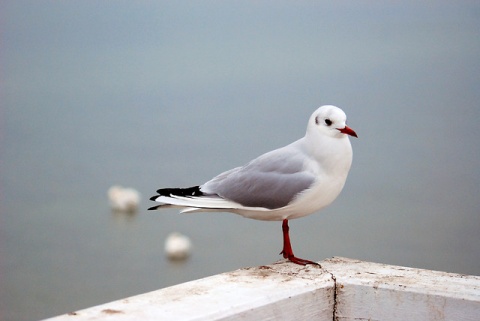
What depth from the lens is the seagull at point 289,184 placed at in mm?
2309

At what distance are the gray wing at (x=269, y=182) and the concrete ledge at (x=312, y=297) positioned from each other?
0.24 meters

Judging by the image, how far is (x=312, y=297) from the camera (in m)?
1.97

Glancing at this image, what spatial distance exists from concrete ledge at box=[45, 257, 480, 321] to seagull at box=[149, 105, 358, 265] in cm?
21

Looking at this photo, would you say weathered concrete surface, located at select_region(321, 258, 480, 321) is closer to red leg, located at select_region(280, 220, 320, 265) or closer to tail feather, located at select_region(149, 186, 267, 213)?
red leg, located at select_region(280, 220, 320, 265)

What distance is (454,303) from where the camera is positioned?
194cm

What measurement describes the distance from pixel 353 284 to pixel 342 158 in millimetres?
455

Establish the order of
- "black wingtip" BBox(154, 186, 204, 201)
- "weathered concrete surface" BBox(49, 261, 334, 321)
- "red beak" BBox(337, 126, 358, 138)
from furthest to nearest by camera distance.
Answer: "black wingtip" BBox(154, 186, 204, 201) → "red beak" BBox(337, 126, 358, 138) → "weathered concrete surface" BBox(49, 261, 334, 321)

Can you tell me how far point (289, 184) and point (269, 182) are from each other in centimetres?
7

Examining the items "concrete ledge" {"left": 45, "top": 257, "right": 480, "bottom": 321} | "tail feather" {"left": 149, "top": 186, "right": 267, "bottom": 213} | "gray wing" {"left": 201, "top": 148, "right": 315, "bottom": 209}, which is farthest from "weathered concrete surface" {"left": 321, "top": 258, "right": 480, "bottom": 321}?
"tail feather" {"left": 149, "top": 186, "right": 267, "bottom": 213}

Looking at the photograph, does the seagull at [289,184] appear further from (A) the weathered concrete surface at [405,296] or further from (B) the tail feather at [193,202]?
(A) the weathered concrete surface at [405,296]

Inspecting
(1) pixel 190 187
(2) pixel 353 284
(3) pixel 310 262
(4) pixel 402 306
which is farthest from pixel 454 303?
(1) pixel 190 187

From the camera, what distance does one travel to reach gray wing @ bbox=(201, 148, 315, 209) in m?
2.32

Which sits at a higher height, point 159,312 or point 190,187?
point 190,187

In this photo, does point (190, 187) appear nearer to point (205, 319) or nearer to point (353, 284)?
point (353, 284)
